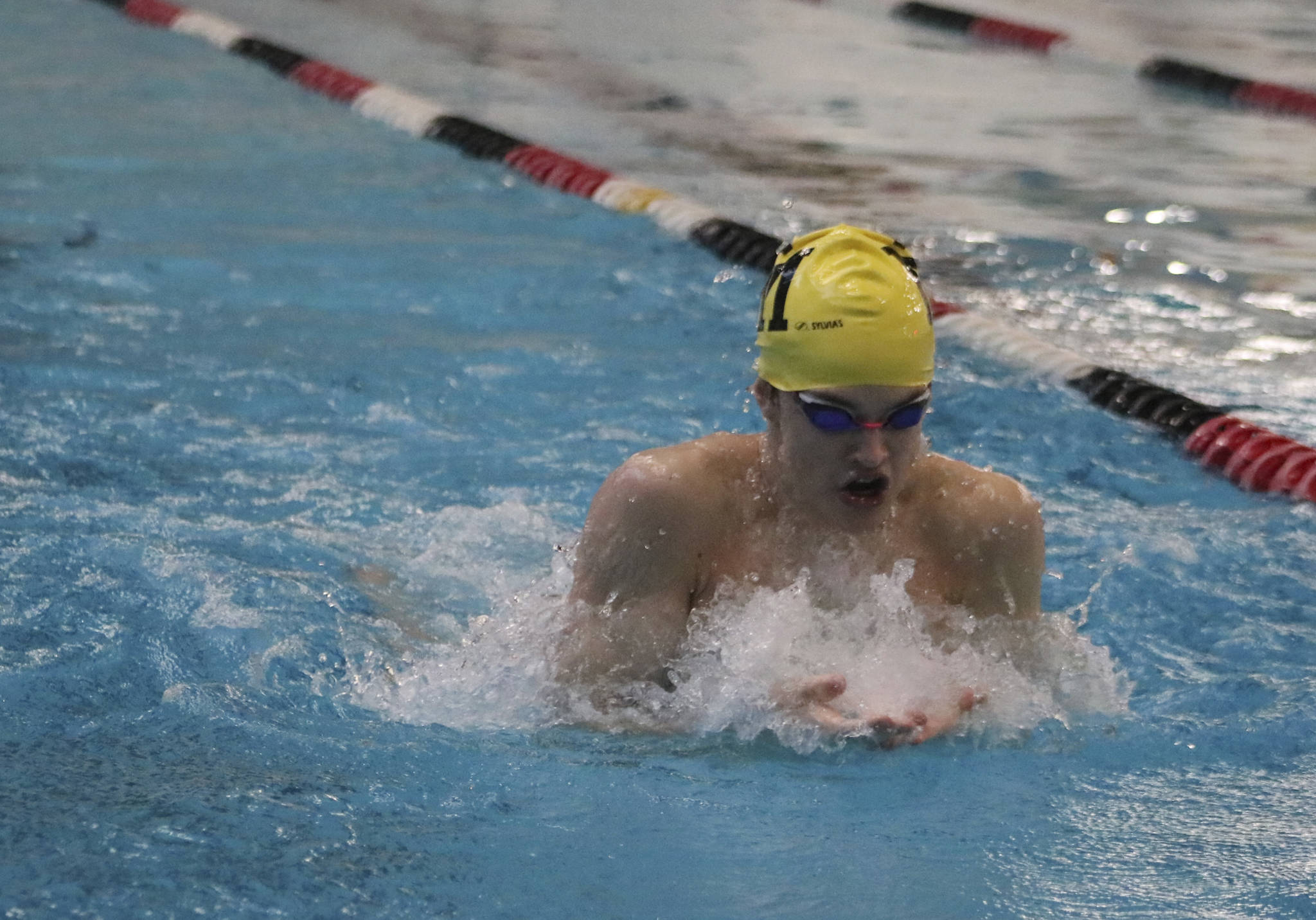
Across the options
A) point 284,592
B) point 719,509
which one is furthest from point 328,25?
point 719,509

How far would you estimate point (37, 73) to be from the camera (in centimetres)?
895

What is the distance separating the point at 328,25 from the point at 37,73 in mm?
2496

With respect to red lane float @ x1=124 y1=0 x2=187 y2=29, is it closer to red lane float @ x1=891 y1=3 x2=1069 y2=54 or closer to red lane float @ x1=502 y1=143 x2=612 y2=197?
red lane float @ x1=502 y1=143 x2=612 y2=197

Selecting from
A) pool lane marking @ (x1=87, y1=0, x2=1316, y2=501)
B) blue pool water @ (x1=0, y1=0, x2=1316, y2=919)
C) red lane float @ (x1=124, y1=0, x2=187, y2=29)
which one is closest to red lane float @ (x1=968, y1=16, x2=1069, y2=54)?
pool lane marking @ (x1=87, y1=0, x2=1316, y2=501)

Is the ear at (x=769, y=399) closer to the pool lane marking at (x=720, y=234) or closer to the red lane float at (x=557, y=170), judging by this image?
the pool lane marking at (x=720, y=234)

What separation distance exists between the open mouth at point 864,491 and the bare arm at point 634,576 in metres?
0.27

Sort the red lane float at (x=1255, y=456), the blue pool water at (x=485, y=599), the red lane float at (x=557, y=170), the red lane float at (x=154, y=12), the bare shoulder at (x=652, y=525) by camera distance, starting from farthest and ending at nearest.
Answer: the red lane float at (x=154, y=12) < the red lane float at (x=557, y=170) < the red lane float at (x=1255, y=456) < the bare shoulder at (x=652, y=525) < the blue pool water at (x=485, y=599)

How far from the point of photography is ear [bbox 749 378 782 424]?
2.89 metres

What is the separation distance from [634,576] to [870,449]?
1.43ft

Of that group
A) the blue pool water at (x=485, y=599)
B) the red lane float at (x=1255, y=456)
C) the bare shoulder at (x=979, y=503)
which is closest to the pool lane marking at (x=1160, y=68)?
the blue pool water at (x=485, y=599)

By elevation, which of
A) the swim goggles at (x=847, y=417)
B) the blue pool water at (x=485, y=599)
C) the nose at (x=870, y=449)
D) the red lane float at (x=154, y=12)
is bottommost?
the blue pool water at (x=485, y=599)

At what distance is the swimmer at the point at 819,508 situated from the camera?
275 centimetres

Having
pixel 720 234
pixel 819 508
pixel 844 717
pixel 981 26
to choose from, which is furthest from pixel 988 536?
pixel 981 26

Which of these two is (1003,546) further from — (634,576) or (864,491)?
(634,576)
